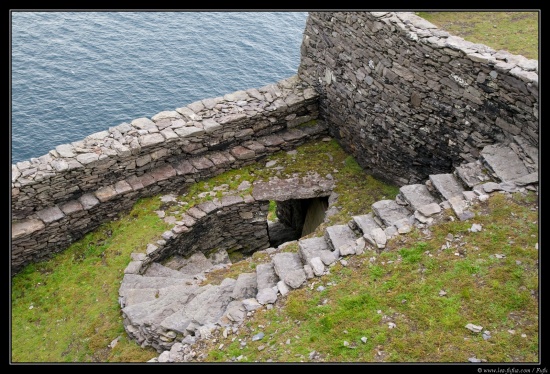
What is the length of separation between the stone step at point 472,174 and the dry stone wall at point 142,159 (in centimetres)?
755

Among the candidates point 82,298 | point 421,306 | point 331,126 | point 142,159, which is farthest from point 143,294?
point 331,126

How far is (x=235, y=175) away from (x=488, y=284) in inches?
414

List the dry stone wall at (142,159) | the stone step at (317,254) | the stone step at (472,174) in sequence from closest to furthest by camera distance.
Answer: the stone step at (317,254)
the stone step at (472,174)
the dry stone wall at (142,159)

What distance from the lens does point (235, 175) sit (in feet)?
66.5

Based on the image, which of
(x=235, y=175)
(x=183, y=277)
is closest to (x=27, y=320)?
(x=183, y=277)

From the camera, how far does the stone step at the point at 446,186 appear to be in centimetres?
1427

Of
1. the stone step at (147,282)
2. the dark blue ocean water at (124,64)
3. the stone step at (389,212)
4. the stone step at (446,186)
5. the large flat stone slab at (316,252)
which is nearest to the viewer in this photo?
the large flat stone slab at (316,252)

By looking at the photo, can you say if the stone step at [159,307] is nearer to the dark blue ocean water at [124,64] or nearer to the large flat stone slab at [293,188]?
the large flat stone slab at [293,188]

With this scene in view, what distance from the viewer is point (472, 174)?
1463 centimetres

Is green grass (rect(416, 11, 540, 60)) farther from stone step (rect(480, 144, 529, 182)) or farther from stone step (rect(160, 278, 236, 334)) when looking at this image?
stone step (rect(160, 278, 236, 334))

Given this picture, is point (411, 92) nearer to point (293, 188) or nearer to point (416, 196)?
point (416, 196)

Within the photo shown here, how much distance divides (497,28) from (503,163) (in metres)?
7.31

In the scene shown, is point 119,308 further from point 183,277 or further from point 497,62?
point 497,62

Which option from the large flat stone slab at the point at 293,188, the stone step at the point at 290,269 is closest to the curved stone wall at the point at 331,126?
the large flat stone slab at the point at 293,188
